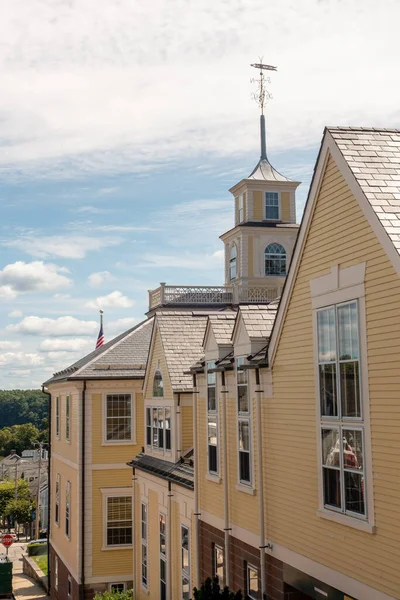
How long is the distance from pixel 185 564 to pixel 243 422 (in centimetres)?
615

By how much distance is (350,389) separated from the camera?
36.1ft

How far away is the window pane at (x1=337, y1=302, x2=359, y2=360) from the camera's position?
10938 mm

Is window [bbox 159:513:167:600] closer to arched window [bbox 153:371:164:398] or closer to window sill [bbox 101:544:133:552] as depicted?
arched window [bbox 153:371:164:398]

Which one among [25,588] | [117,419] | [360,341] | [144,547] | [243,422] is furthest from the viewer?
[25,588]

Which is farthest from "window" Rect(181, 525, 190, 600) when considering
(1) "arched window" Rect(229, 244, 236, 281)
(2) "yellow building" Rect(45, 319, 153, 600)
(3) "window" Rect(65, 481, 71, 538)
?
(1) "arched window" Rect(229, 244, 236, 281)

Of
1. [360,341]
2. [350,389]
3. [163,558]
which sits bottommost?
[163,558]

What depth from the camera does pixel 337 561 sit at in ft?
37.1

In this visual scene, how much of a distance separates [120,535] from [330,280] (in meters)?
19.8

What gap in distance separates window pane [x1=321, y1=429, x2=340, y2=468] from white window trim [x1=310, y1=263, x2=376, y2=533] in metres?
0.10

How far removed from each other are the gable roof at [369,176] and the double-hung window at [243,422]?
290 centimetres

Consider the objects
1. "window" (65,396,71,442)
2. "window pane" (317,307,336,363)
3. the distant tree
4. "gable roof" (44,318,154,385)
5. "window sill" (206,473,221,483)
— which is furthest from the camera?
"window" (65,396,71,442)

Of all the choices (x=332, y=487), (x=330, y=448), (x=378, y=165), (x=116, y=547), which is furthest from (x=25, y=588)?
(x=378, y=165)

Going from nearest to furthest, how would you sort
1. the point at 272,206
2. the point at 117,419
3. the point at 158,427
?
the point at 158,427
the point at 117,419
the point at 272,206

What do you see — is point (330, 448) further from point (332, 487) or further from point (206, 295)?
point (206, 295)
